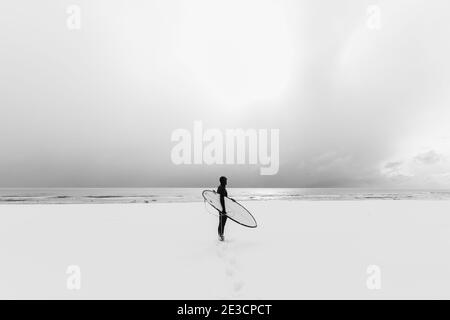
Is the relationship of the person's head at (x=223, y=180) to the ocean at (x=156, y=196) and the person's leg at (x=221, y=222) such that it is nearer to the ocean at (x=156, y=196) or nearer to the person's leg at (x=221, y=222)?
the person's leg at (x=221, y=222)

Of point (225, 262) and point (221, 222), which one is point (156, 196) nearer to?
point (221, 222)

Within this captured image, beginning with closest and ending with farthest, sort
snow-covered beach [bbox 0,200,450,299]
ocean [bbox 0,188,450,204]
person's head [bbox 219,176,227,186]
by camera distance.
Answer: snow-covered beach [bbox 0,200,450,299] → person's head [bbox 219,176,227,186] → ocean [bbox 0,188,450,204]

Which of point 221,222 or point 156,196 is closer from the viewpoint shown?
point 221,222

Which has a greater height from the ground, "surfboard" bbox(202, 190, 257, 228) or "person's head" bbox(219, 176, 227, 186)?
"person's head" bbox(219, 176, 227, 186)

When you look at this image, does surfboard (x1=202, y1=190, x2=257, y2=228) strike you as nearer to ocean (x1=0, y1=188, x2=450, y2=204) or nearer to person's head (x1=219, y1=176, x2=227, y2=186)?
person's head (x1=219, y1=176, x2=227, y2=186)

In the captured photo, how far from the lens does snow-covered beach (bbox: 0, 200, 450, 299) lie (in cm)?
426

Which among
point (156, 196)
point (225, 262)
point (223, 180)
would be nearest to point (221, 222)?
point (223, 180)

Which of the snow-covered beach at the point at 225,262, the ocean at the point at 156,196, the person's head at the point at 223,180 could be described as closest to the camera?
the snow-covered beach at the point at 225,262

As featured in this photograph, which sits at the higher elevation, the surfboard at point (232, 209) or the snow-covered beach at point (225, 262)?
the surfboard at point (232, 209)

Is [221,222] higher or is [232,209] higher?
[232,209]

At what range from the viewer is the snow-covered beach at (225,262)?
4.26 metres

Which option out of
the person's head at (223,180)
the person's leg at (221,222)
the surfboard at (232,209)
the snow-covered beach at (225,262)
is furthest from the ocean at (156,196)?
the person's head at (223,180)

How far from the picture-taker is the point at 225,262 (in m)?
5.38

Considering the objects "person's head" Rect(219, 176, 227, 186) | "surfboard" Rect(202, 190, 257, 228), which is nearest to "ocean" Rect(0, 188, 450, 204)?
"surfboard" Rect(202, 190, 257, 228)
